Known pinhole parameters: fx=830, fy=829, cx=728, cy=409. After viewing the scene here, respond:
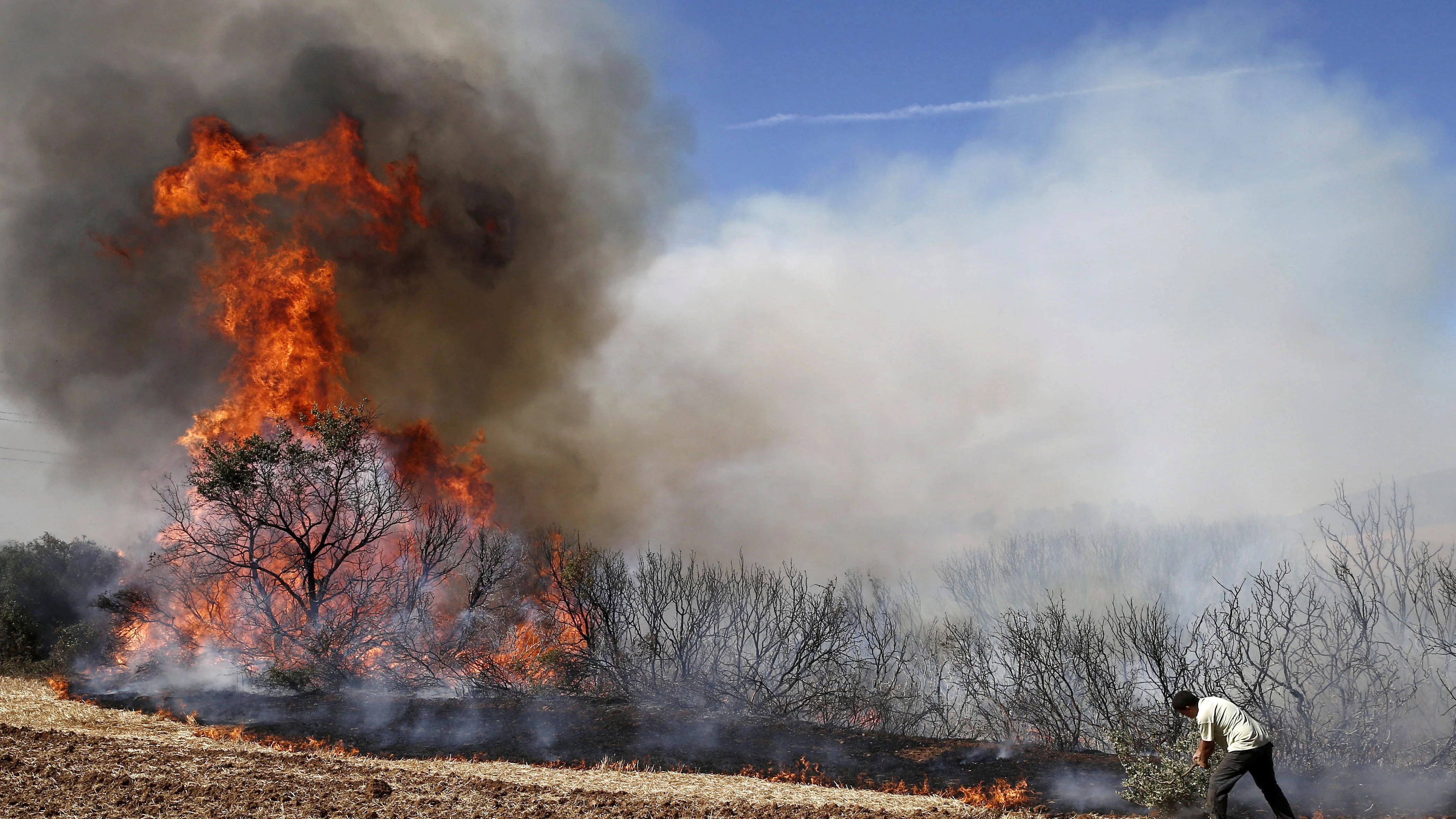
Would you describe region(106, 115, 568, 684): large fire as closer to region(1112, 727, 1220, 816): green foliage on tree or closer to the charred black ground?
the charred black ground

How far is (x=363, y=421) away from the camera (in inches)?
826

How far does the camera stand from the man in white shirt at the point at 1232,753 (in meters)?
8.25

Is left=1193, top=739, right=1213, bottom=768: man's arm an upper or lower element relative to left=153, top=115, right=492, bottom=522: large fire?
lower

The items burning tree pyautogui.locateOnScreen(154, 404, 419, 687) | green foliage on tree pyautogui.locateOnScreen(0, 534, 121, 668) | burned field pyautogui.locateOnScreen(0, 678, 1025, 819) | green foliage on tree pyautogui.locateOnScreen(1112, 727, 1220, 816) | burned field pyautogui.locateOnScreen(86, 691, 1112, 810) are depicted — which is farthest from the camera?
green foliage on tree pyautogui.locateOnScreen(0, 534, 121, 668)

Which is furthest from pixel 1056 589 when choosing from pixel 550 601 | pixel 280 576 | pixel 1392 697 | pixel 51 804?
pixel 51 804

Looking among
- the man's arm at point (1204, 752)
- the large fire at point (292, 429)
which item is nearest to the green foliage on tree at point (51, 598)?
the large fire at point (292, 429)

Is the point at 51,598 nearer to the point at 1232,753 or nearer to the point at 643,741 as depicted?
the point at 643,741

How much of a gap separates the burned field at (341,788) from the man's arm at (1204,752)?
8.34ft

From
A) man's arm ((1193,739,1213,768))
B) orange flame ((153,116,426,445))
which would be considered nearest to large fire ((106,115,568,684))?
orange flame ((153,116,426,445))

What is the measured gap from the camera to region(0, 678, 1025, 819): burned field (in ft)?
29.5

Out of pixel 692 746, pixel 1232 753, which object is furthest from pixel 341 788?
pixel 1232 753

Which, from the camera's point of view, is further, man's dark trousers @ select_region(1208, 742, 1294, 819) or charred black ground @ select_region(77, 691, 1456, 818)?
charred black ground @ select_region(77, 691, 1456, 818)

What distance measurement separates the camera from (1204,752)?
831 cm

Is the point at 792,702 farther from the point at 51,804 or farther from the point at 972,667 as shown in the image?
the point at 51,804
